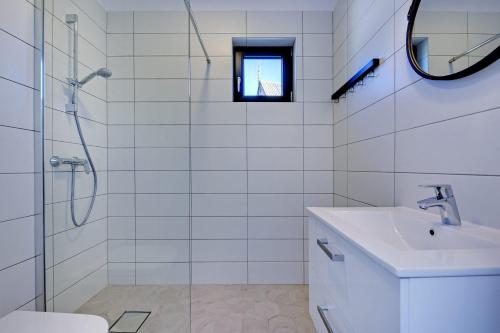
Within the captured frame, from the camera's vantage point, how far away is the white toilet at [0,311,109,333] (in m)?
0.88

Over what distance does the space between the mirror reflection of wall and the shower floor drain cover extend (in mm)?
1871

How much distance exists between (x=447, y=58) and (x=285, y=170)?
1327 millimetres

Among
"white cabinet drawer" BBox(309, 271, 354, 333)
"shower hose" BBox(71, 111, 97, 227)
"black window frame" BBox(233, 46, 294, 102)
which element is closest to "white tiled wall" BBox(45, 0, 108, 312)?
"shower hose" BBox(71, 111, 97, 227)

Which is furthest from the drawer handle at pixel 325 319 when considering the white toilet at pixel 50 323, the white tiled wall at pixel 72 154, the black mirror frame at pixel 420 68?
the white tiled wall at pixel 72 154

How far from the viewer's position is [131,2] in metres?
1.72

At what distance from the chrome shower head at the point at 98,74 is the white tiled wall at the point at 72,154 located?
0.08 ft

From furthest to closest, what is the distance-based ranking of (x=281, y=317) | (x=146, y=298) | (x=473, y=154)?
(x=281, y=317)
(x=146, y=298)
(x=473, y=154)

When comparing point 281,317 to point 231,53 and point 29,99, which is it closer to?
point 29,99

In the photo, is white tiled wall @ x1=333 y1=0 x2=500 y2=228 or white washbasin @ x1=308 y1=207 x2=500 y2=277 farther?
white tiled wall @ x1=333 y1=0 x2=500 y2=228

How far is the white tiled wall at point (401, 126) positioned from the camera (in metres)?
0.74

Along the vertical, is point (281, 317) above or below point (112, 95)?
below

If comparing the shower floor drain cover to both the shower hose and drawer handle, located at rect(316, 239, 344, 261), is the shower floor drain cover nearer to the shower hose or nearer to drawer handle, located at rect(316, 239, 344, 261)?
the shower hose

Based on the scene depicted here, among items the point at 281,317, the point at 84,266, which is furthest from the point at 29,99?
the point at 281,317

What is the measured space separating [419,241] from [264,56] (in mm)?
1961
